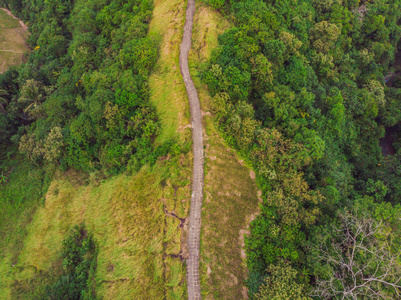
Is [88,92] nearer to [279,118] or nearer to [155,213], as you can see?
[155,213]

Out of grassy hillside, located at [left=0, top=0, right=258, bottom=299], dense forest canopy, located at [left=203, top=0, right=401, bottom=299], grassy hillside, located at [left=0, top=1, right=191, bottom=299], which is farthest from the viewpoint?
grassy hillside, located at [left=0, top=1, right=191, bottom=299]

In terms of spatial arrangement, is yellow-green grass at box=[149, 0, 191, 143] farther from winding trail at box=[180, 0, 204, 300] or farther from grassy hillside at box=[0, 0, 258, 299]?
winding trail at box=[180, 0, 204, 300]

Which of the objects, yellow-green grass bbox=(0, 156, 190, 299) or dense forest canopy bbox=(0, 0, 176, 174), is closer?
yellow-green grass bbox=(0, 156, 190, 299)

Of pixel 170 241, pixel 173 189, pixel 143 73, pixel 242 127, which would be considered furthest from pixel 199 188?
pixel 143 73

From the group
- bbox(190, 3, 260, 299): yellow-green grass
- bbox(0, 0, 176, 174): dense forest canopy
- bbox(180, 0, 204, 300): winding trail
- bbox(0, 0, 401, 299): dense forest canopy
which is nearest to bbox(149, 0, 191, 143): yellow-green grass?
bbox(180, 0, 204, 300): winding trail

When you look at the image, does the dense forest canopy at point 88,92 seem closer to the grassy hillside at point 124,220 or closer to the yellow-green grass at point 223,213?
the grassy hillside at point 124,220

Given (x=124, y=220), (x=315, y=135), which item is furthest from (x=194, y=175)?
(x=315, y=135)
